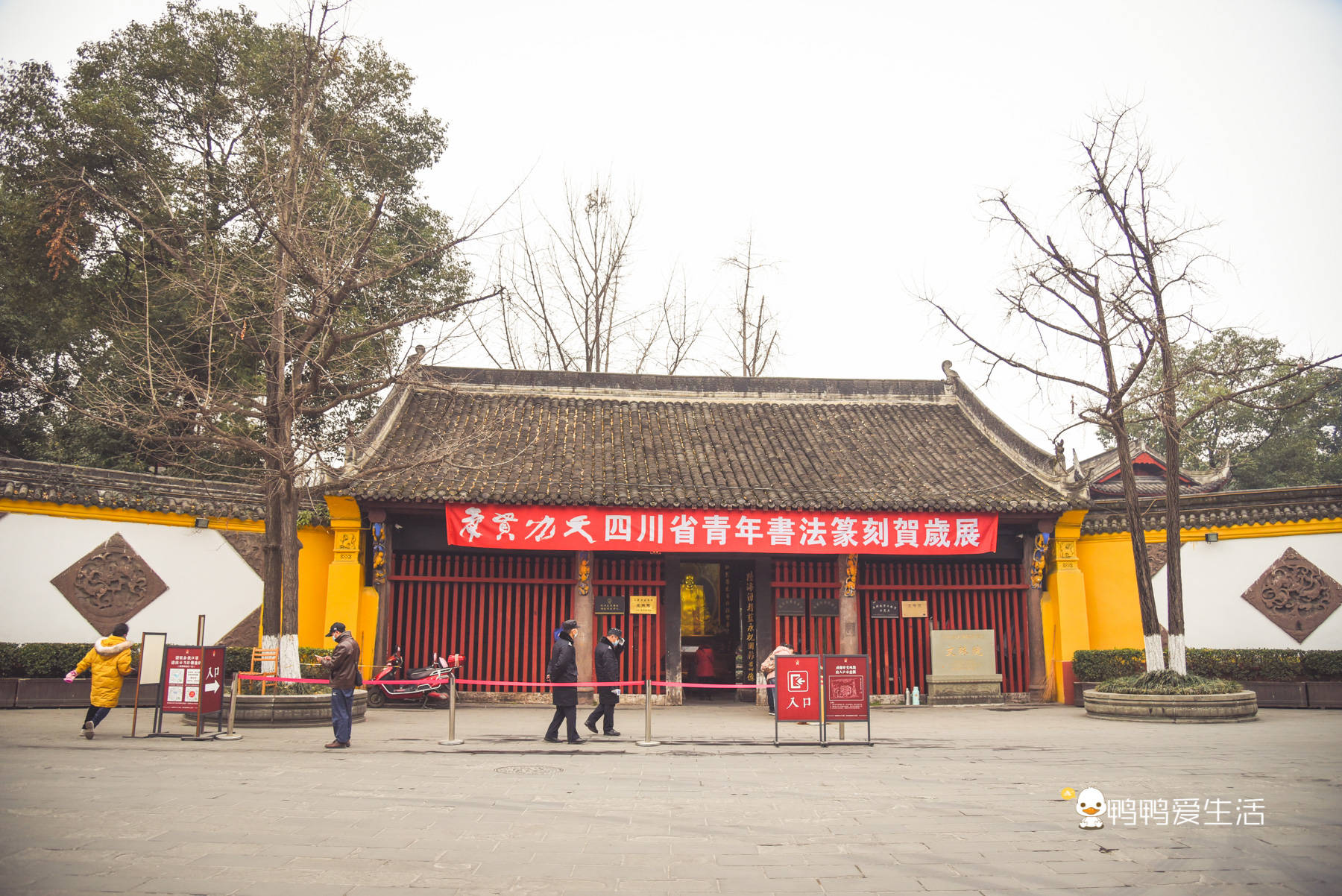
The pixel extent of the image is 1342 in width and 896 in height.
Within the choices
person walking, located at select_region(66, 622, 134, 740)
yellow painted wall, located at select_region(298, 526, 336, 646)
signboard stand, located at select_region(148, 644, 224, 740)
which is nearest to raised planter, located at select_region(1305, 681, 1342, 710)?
signboard stand, located at select_region(148, 644, 224, 740)

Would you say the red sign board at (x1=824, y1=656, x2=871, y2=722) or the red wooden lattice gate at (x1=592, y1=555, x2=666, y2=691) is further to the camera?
the red wooden lattice gate at (x1=592, y1=555, x2=666, y2=691)

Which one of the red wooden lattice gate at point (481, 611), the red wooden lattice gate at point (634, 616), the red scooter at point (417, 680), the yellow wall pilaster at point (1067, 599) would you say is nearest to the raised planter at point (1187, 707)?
the yellow wall pilaster at point (1067, 599)

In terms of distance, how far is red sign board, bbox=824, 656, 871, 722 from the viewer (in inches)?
372

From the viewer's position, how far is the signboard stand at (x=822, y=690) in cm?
946

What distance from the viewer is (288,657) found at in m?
10.5

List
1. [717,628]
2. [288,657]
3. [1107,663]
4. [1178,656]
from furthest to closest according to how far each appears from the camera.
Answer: [717,628] → [1107,663] → [1178,656] → [288,657]

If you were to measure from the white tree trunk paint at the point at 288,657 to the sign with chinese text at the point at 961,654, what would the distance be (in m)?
10.2

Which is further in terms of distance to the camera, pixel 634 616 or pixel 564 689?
pixel 634 616

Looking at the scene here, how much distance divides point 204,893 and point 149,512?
1132 cm

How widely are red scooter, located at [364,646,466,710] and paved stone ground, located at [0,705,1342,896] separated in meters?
4.01

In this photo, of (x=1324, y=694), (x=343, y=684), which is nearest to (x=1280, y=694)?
(x=1324, y=694)

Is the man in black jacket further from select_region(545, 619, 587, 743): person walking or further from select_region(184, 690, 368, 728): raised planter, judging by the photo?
select_region(184, 690, 368, 728): raised planter

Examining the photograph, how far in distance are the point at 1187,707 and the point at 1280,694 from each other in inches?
126

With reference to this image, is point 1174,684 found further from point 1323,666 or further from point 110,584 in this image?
point 110,584
